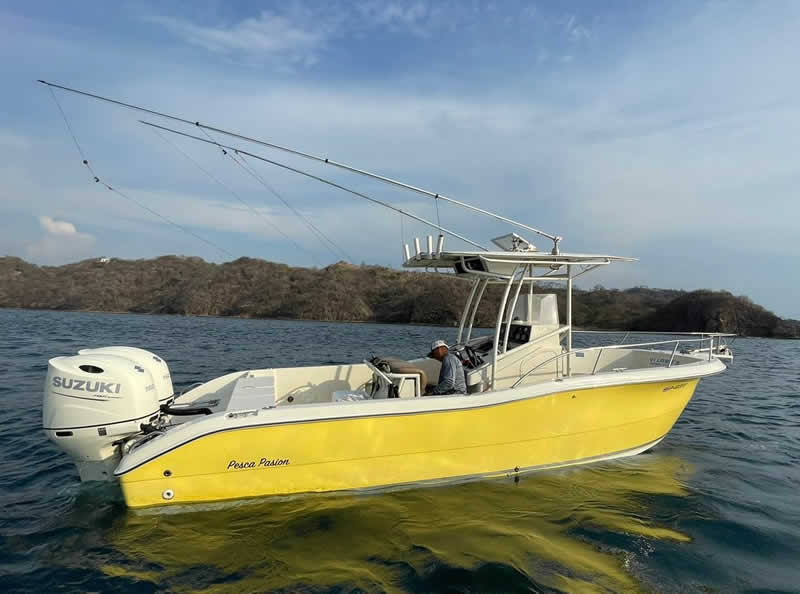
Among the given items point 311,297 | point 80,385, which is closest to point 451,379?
point 80,385

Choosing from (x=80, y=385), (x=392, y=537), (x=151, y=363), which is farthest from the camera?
(x=151, y=363)

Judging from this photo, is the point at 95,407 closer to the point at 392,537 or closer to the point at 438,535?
the point at 392,537

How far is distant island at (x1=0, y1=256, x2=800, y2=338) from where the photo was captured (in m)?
40.6

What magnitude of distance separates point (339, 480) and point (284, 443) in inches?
31.3

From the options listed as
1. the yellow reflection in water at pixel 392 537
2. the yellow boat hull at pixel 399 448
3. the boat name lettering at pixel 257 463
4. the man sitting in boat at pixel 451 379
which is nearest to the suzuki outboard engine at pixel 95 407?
the yellow boat hull at pixel 399 448

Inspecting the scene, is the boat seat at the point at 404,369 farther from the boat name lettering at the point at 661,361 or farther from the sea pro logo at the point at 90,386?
the boat name lettering at the point at 661,361

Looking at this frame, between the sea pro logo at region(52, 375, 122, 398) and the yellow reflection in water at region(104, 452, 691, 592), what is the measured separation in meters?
1.26

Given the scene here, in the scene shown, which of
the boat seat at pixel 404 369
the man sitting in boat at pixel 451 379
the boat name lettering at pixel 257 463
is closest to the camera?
the boat name lettering at pixel 257 463

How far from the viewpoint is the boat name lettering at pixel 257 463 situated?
487 centimetres

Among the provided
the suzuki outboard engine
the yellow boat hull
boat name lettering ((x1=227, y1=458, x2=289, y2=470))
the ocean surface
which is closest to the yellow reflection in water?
the ocean surface

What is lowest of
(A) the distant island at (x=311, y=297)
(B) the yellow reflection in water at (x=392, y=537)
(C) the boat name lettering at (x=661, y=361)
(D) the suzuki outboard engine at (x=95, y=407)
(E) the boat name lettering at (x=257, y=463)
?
(B) the yellow reflection in water at (x=392, y=537)

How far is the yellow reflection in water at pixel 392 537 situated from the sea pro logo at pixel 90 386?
1256mm

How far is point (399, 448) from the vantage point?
5.35 metres

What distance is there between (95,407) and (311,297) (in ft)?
162
